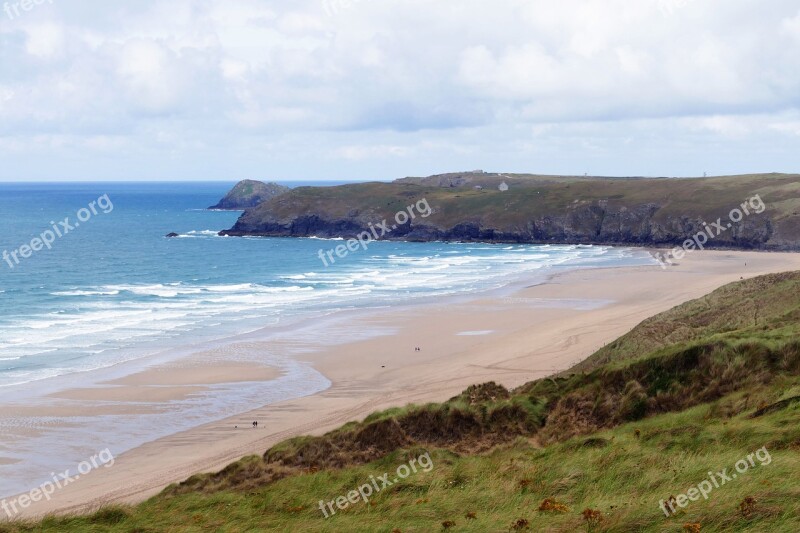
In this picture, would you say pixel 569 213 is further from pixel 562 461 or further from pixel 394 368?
pixel 562 461

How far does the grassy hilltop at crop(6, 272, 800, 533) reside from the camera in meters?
11.8

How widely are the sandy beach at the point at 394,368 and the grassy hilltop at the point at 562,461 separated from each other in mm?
5278

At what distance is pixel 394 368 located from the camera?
3775 centimetres

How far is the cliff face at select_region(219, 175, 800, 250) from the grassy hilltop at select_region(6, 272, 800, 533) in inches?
3710

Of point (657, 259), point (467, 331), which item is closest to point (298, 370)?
point (467, 331)

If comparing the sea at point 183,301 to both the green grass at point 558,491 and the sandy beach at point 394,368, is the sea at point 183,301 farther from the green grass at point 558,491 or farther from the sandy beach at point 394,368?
the green grass at point 558,491

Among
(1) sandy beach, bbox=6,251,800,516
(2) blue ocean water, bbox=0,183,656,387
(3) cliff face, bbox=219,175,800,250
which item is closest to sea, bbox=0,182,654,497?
(2) blue ocean water, bbox=0,183,656,387

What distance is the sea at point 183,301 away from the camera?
97.4ft

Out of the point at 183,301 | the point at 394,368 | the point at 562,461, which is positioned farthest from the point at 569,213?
the point at 562,461

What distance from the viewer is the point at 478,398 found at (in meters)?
22.9

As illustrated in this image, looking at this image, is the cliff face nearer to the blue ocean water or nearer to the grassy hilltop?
the blue ocean water

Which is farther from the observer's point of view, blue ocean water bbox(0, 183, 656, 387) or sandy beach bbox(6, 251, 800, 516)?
blue ocean water bbox(0, 183, 656, 387)

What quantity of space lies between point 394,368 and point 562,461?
22512 mm

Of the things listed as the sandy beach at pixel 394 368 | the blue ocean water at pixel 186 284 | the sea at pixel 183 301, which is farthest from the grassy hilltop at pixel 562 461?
the blue ocean water at pixel 186 284
